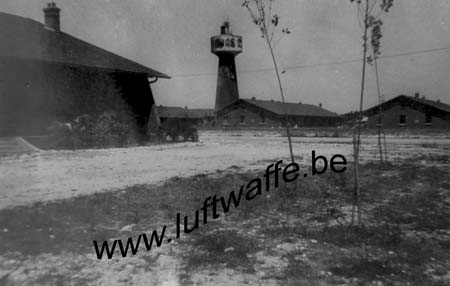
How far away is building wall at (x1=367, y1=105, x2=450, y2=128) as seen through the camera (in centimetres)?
4672

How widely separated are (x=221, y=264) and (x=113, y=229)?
1796 millimetres

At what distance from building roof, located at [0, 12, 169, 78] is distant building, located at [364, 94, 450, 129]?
3502 centimetres

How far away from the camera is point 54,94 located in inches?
681

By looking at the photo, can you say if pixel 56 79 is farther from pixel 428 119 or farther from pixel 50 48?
pixel 428 119

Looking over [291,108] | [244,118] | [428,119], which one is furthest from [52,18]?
[291,108]

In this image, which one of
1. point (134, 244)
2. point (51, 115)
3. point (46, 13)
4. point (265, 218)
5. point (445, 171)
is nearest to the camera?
point (134, 244)

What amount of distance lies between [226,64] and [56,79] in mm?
38110

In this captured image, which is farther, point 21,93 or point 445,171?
point 21,93

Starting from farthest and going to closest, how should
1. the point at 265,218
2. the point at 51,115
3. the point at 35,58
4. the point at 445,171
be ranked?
the point at 51,115
the point at 35,58
the point at 445,171
the point at 265,218

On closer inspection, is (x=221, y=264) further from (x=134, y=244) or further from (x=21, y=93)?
(x=21, y=93)

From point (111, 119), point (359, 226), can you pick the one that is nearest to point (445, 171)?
point (359, 226)

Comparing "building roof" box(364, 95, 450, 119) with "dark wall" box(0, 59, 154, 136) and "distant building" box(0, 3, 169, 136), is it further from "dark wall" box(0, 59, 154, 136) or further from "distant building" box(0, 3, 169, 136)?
"dark wall" box(0, 59, 154, 136)

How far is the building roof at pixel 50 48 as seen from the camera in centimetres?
1633

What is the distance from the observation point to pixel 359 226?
540cm
